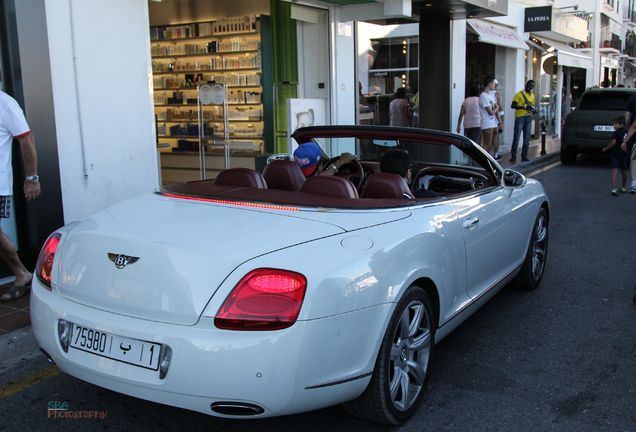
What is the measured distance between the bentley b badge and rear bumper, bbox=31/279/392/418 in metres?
0.21

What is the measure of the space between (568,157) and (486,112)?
308cm

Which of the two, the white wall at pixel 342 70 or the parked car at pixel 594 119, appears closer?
the white wall at pixel 342 70

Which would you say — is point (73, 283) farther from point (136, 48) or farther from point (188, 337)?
point (136, 48)

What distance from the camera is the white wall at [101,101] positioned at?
19.6 ft

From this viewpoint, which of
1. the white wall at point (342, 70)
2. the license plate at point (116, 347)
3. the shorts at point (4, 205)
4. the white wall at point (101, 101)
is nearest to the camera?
the license plate at point (116, 347)

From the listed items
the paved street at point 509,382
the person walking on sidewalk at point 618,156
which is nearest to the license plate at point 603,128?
the person walking on sidewalk at point 618,156

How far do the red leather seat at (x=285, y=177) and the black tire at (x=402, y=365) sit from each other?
1.27 metres

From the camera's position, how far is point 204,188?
11.7 feet

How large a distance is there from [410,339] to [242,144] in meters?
8.86

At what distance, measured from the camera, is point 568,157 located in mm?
15047

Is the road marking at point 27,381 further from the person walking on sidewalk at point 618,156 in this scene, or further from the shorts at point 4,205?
the person walking on sidewalk at point 618,156

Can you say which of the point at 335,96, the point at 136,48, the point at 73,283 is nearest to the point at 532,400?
the point at 73,283

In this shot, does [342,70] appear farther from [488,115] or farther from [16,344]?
[16,344]

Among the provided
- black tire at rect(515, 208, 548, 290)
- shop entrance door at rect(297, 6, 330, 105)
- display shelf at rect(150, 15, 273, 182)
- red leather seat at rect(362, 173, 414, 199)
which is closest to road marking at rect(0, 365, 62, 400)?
red leather seat at rect(362, 173, 414, 199)
